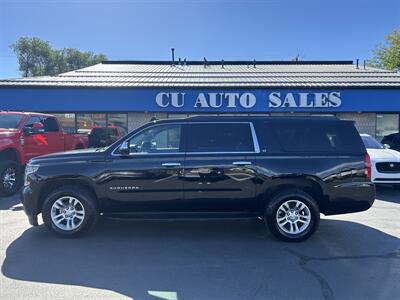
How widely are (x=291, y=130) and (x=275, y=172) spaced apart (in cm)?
75

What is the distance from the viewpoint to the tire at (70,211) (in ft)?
17.6

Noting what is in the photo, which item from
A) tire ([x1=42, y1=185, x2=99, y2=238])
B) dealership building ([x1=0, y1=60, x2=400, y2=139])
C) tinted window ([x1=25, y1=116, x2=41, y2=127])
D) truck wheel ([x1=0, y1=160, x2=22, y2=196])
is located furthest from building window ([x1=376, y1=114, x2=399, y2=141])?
tire ([x1=42, y1=185, x2=99, y2=238])

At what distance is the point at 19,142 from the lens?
888cm

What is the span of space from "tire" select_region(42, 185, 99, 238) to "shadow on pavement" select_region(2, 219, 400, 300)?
0.55 ft

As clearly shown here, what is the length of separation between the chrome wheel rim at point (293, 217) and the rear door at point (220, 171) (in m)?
0.45

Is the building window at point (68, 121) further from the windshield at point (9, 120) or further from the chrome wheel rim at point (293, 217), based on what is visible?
the chrome wheel rim at point (293, 217)

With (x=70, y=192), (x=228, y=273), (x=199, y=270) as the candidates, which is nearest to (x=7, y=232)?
(x=70, y=192)

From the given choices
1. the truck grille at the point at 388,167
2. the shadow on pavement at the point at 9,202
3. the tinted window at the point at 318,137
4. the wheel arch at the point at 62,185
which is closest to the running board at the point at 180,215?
the wheel arch at the point at 62,185

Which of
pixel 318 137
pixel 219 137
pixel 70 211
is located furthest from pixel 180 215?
pixel 318 137

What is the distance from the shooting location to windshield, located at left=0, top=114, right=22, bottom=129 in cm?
905

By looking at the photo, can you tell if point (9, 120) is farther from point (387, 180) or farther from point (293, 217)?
point (387, 180)

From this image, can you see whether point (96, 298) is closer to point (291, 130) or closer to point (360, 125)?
point (291, 130)

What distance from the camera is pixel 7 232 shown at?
5.76 metres

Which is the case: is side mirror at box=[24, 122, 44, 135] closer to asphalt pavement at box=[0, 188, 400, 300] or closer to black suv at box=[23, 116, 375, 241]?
asphalt pavement at box=[0, 188, 400, 300]
